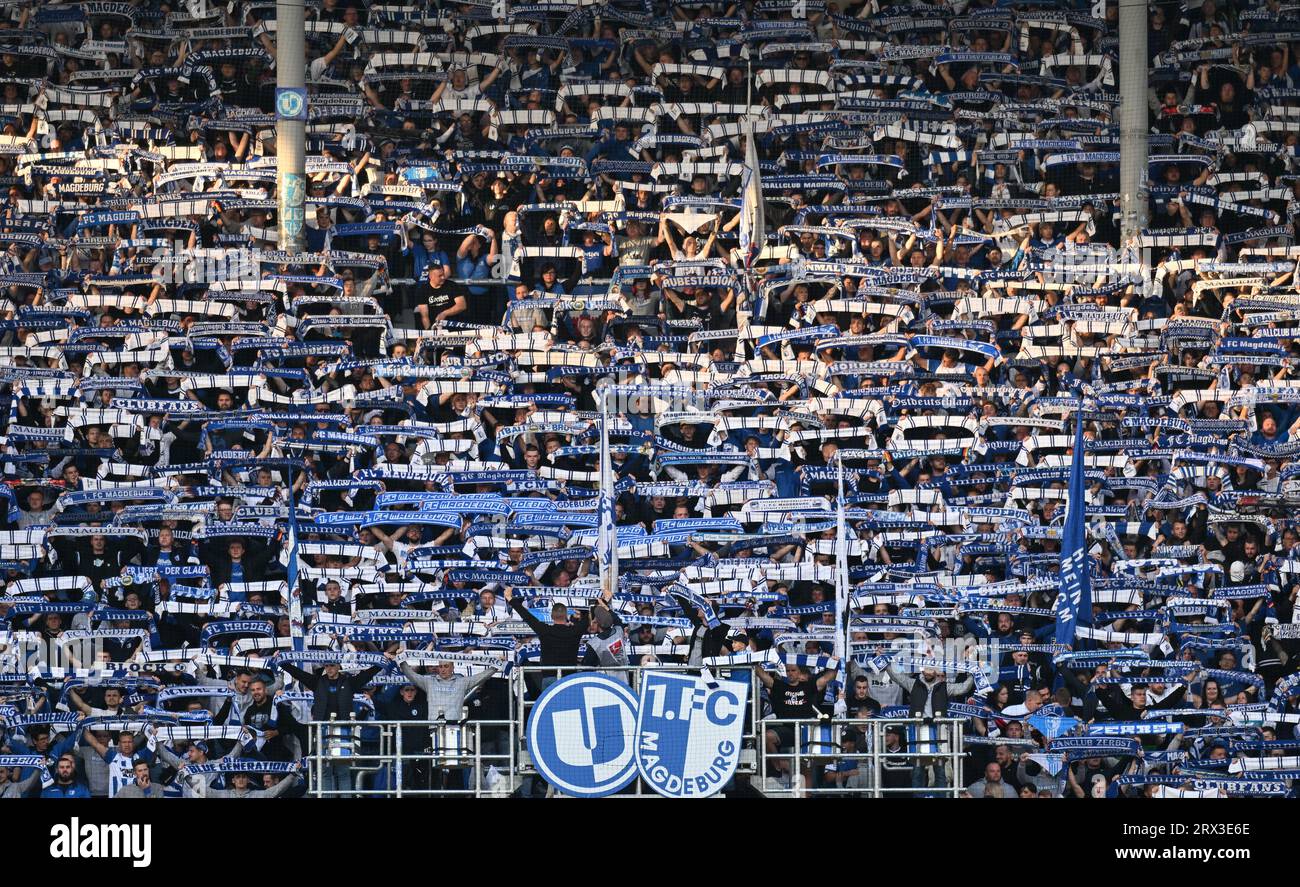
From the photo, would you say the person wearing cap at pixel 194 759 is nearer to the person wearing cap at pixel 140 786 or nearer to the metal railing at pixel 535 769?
the person wearing cap at pixel 140 786

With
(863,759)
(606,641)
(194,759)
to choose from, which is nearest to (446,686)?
(606,641)

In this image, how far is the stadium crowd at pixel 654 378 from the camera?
69.5 ft

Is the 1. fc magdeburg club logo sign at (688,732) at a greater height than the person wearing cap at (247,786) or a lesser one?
greater

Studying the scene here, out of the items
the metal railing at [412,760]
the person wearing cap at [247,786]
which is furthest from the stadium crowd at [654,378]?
the metal railing at [412,760]

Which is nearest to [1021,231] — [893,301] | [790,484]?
[893,301]

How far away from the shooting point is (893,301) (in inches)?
1040

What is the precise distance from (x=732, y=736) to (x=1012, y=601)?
4.08m

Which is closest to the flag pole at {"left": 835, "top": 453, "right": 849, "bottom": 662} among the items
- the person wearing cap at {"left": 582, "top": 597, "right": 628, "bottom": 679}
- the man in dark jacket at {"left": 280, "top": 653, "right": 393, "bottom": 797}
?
the person wearing cap at {"left": 582, "top": 597, "right": 628, "bottom": 679}

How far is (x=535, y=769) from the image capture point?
1934 cm

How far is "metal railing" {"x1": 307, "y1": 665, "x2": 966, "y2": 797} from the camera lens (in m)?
19.4

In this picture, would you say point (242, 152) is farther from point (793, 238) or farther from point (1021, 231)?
point (1021, 231)

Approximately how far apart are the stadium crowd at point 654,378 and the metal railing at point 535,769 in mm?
93

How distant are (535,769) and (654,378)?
22.2 feet

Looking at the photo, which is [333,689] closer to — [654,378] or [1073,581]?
[654,378]
